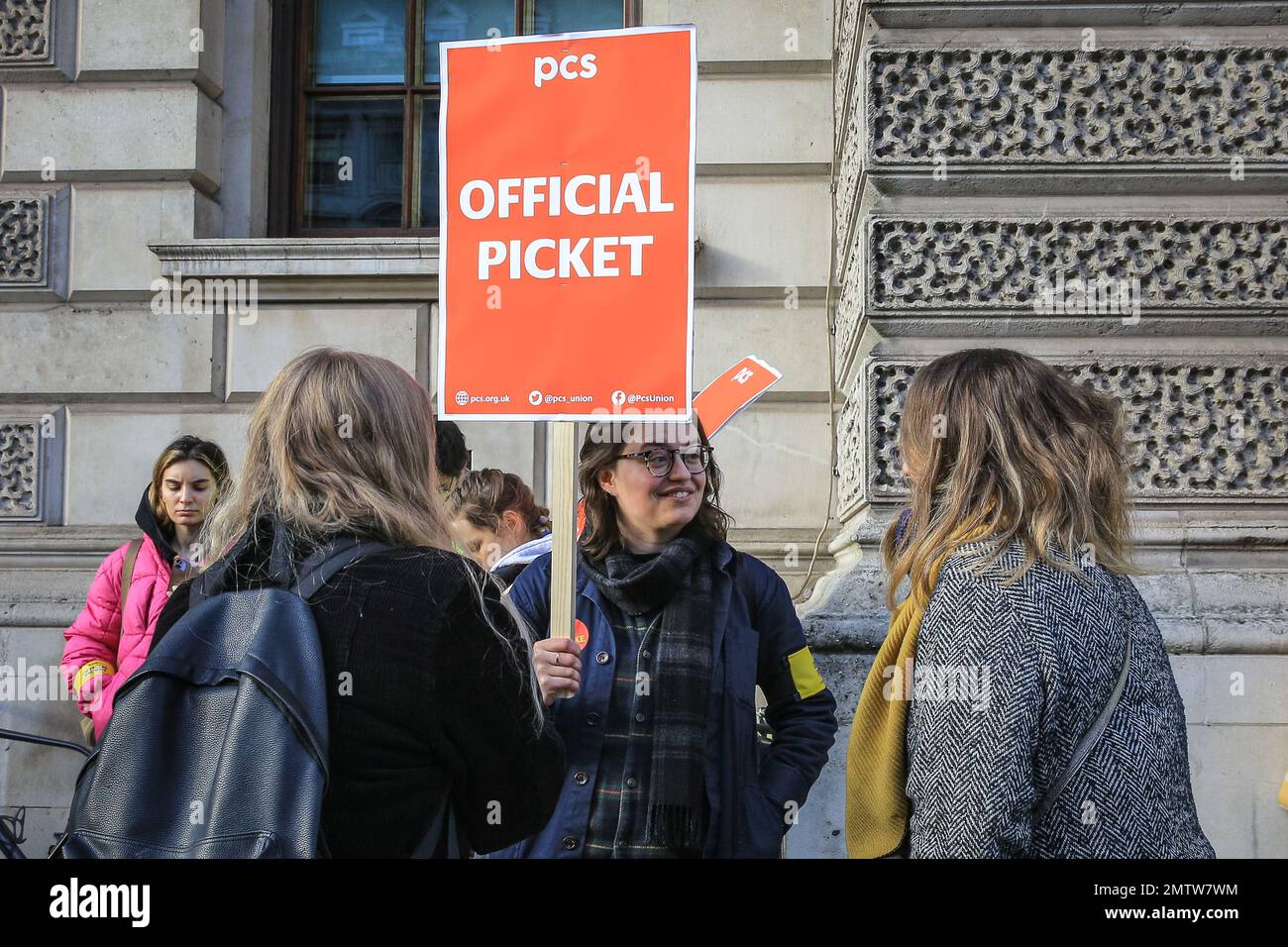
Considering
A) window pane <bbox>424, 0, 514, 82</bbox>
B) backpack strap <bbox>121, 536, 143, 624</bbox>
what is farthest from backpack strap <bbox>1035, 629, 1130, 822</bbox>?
window pane <bbox>424, 0, 514, 82</bbox>

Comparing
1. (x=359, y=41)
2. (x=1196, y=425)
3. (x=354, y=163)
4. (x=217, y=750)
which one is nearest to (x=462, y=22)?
(x=359, y=41)

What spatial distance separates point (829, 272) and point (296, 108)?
10.5ft

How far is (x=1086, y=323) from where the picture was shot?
4.12 metres

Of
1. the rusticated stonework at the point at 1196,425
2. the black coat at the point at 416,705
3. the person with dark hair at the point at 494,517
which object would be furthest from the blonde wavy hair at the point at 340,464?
the rusticated stonework at the point at 1196,425

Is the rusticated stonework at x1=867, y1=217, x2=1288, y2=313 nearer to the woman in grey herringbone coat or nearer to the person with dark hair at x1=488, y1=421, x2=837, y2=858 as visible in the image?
the person with dark hair at x1=488, y1=421, x2=837, y2=858

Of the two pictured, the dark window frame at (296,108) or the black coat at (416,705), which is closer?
the black coat at (416,705)

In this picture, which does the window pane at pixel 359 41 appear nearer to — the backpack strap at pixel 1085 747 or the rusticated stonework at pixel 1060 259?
the rusticated stonework at pixel 1060 259

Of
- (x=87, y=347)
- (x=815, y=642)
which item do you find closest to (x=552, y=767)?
(x=815, y=642)

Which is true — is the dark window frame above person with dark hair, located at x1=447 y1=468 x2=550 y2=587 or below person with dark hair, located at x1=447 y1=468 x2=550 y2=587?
above

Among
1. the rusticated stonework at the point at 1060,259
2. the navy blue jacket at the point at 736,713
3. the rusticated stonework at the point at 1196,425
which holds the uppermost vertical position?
the rusticated stonework at the point at 1060,259

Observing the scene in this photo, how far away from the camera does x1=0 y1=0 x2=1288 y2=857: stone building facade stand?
4.04 metres

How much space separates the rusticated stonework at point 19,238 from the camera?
240 inches

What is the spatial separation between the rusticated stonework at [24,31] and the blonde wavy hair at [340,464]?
16.8 feet
